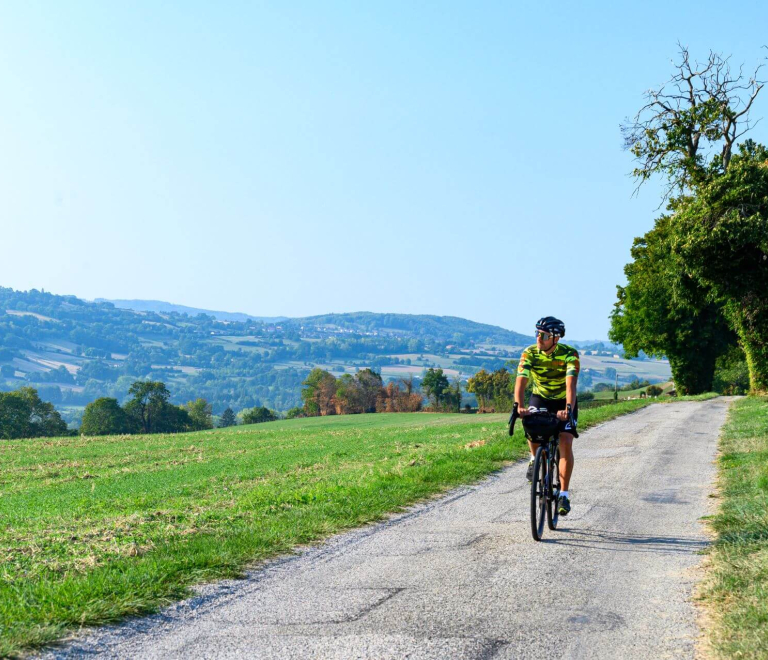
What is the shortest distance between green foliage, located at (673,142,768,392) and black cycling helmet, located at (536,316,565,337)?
1386cm

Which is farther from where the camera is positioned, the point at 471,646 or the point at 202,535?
the point at 202,535

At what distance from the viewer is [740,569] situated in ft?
22.0

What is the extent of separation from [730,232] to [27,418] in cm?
8986

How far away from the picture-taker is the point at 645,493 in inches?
463

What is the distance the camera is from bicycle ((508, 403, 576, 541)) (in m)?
8.38

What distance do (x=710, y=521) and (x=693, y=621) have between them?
411 centimetres

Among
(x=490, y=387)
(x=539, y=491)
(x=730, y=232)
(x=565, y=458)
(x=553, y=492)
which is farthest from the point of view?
(x=490, y=387)

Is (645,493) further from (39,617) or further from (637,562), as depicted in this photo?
(39,617)

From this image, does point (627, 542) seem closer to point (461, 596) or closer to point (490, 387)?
point (461, 596)

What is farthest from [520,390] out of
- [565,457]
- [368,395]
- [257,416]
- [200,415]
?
[200,415]

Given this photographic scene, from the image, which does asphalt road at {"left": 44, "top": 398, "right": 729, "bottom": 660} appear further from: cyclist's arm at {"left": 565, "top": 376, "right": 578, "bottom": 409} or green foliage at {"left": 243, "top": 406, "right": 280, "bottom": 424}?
green foliage at {"left": 243, "top": 406, "right": 280, "bottom": 424}

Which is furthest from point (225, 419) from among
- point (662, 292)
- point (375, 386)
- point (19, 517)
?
point (19, 517)

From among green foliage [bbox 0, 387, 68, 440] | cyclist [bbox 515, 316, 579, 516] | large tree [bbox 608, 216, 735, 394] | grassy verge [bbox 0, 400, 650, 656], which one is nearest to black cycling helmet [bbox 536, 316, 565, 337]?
cyclist [bbox 515, 316, 579, 516]

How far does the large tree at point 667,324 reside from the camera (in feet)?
177
